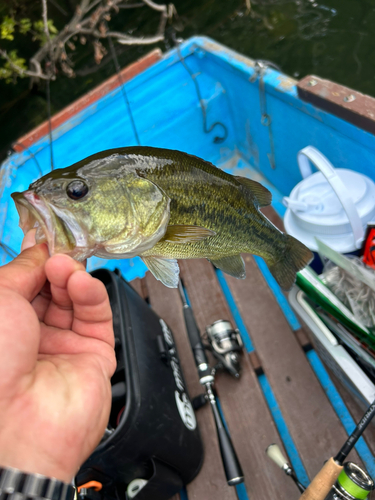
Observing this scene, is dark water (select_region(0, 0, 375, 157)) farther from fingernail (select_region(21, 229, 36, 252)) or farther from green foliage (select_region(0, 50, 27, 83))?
fingernail (select_region(21, 229, 36, 252))

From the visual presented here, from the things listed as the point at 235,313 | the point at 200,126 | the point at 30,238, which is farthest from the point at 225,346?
the point at 200,126

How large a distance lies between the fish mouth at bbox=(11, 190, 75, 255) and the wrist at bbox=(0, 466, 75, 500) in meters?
0.50

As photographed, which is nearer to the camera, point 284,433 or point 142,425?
point 142,425

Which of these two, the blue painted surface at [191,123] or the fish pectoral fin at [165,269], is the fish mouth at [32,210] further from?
the blue painted surface at [191,123]

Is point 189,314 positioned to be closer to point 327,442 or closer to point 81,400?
point 327,442

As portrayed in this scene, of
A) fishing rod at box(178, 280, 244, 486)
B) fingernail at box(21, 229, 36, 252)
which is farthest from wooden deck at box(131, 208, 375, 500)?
fingernail at box(21, 229, 36, 252)

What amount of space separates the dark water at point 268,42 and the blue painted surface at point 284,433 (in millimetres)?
4822

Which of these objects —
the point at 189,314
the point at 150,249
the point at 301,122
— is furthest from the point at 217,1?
the point at 150,249

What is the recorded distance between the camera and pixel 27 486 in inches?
28.4

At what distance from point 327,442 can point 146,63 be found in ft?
11.1

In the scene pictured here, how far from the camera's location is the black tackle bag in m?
1.61

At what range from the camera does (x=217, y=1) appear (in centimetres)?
1093

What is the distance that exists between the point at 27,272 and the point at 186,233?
441 millimetres

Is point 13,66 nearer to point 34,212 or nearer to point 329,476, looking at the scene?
point 34,212
